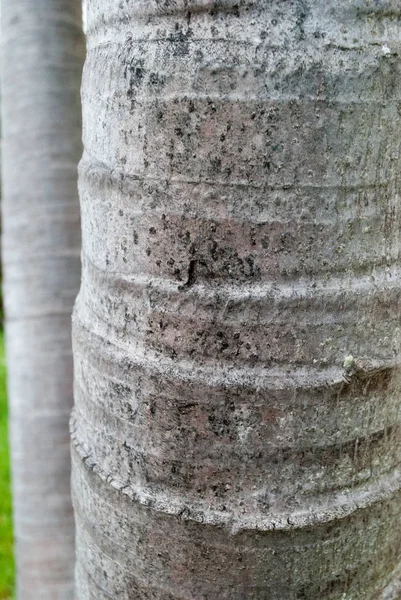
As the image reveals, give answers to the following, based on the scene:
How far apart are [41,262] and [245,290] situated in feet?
3.15

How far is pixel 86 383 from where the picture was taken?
2.41ft

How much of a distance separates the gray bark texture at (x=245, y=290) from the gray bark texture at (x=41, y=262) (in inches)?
29.1

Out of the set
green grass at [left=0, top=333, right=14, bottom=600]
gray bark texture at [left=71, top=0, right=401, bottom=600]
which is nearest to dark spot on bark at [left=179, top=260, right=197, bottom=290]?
gray bark texture at [left=71, top=0, right=401, bottom=600]

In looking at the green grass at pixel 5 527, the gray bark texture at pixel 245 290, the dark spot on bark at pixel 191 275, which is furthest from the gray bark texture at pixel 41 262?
the green grass at pixel 5 527

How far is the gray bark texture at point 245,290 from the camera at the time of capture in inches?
22.3

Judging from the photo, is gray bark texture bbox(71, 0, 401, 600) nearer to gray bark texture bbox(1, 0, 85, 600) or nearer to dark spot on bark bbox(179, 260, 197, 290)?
dark spot on bark bbox(179, 260, 197, 290)

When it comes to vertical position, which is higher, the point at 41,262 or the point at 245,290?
the point at 245,290

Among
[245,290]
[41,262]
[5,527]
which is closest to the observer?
[245,290]

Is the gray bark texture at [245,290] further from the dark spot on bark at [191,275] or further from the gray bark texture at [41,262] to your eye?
the gray bark texture at [41,262]

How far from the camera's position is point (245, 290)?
59cm

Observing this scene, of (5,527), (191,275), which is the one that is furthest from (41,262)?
(5,527)

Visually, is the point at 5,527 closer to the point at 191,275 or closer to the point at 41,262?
the point at 41,262

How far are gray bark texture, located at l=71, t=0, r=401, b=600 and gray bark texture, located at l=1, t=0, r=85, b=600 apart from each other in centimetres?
74

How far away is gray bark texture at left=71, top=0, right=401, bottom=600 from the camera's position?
0.57 m
